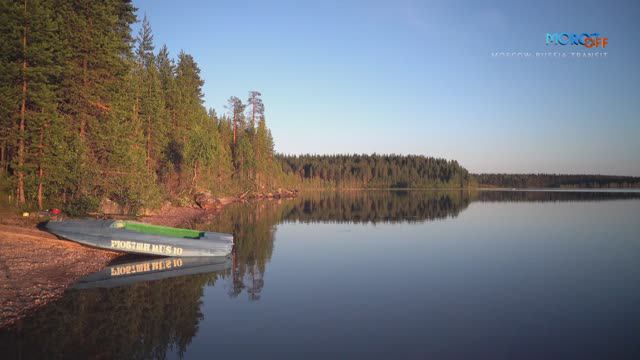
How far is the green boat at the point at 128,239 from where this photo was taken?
689 inches

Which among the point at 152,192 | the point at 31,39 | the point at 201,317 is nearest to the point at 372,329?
the point at 201,317

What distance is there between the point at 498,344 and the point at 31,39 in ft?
86.7

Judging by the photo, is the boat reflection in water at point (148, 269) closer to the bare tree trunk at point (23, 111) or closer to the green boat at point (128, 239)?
the green boat at point (128, 239)

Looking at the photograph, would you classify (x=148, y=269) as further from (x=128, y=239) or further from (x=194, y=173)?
(x=194, y=173)

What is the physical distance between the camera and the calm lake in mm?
9617

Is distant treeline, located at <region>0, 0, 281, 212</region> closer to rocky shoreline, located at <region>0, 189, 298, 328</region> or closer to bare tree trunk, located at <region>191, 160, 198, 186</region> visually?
rocky shoreline, located at <region>0, 189, 298, 328</region>

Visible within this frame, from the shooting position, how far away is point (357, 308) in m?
12.9

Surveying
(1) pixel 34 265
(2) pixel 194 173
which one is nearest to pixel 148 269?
(1) pixel 34 265

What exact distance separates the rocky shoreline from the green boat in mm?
802

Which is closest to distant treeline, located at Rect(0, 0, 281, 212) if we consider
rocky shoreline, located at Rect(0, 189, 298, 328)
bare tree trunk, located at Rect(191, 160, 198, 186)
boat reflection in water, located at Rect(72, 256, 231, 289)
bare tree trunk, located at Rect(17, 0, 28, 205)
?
bare tree trunk, located at Rect(17, 0, 28, 205)

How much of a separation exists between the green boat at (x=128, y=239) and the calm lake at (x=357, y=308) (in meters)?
0.83

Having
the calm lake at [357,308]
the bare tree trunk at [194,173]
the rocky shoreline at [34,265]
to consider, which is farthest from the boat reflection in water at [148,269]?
the bare tree trunk at [194,173]

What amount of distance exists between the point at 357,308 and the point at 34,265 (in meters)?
12.1

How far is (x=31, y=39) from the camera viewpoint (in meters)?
21.7
